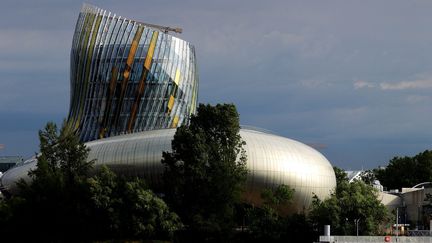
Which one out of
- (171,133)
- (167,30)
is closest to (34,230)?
(171,133)

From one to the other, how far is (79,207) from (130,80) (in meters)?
44.9

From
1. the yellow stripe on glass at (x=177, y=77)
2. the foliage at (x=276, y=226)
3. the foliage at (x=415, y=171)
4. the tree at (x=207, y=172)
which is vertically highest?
the yellow stripe on glass at (x=177, y=77)

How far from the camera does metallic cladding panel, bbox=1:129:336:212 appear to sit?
113 metres

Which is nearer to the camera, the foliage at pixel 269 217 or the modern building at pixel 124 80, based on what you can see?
the foliage at pixel 269 217

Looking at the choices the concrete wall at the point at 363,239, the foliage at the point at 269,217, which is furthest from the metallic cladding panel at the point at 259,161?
the concrete wall at the point at 363,239

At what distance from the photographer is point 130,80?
143 metres

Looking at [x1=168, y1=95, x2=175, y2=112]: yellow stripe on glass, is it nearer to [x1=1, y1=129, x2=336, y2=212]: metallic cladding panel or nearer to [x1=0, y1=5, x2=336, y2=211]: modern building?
[x1=0, y1=5, x2=336, y2=211]: modern building

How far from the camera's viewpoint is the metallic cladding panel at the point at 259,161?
370 ft

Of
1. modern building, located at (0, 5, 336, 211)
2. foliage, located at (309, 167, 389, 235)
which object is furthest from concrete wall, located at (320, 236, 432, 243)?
modern building, located at (0, 5, 336, 211)

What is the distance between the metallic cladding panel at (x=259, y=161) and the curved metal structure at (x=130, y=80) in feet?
72.8

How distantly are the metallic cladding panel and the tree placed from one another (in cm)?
796

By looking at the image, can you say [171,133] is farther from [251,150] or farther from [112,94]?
[112,94]

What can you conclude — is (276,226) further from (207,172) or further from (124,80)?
(124,80)

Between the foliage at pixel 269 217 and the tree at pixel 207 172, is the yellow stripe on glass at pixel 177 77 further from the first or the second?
the tree at pixel 207 172
